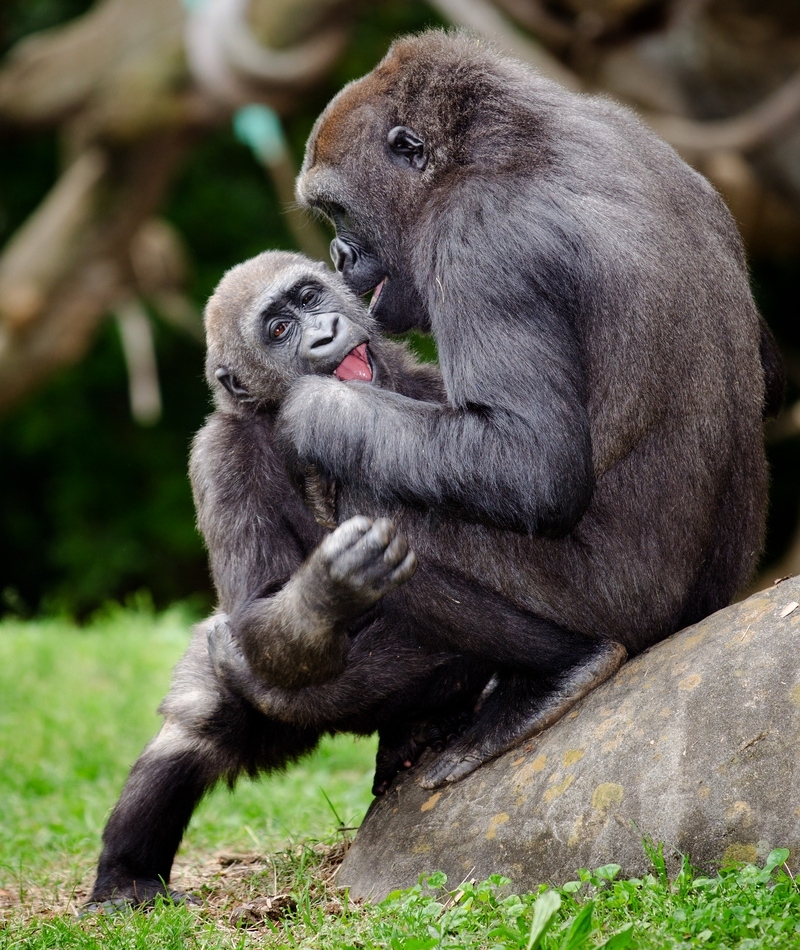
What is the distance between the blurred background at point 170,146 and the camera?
369 inches

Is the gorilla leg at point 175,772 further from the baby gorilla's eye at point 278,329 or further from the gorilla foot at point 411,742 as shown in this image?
the baby gorilla's eye at point 278,329

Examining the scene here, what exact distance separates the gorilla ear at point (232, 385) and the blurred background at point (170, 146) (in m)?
3.39

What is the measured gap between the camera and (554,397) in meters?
3.37

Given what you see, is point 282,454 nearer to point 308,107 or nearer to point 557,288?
point 557,288

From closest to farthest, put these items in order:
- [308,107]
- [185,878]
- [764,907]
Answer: [764,907]
[185,878]
[308,107]

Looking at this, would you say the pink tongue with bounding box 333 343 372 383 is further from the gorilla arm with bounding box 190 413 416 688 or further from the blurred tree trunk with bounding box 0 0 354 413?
the blurred tree trunk with bounding box 0 0 354 413

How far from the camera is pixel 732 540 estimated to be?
3908 mm

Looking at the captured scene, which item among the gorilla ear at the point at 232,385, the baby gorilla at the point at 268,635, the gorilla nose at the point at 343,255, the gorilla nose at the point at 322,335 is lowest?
the baby gorilla at the point at 268,635

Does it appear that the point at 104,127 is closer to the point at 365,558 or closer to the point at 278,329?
the point at 278,329

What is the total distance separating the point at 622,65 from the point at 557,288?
7.71 metres

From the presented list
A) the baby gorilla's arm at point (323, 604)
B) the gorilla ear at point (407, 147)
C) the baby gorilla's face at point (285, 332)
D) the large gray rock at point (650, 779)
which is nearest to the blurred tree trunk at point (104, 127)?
the baby gorilla's face at point (285, 332)

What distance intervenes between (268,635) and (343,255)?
4.54ft

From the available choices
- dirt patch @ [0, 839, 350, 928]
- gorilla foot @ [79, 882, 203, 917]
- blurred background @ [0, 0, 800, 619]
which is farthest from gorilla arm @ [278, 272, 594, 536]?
blurred background @ [0, 0, 800, 619]

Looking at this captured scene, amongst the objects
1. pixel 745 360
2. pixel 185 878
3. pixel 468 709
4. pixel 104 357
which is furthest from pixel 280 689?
pixel 104 357
